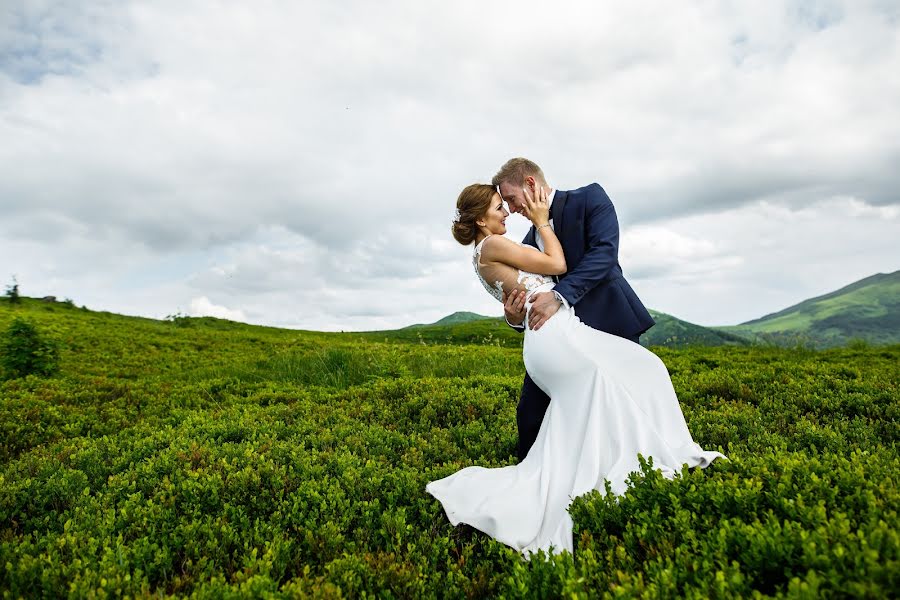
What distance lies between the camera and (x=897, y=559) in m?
3.22

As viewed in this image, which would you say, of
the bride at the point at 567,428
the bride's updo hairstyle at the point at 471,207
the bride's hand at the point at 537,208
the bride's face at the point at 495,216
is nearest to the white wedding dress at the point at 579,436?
the bride at the point at 567,428

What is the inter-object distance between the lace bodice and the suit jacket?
24 cm

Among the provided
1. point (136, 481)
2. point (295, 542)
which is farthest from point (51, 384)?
point (295, 542)

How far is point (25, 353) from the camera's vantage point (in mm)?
15594

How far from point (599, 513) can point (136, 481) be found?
19.8 ft

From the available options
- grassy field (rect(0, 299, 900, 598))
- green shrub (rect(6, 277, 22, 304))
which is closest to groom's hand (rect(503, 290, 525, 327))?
grassy field (rect(0, 299, 900, 598))

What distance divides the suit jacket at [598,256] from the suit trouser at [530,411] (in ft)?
1.37

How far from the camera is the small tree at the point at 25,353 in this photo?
50.5 ft

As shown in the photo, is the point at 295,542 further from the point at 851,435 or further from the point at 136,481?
the point at 851,435

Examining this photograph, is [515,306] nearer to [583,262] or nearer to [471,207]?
[583,262]

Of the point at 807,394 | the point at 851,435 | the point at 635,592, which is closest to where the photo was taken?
the point at 635,592

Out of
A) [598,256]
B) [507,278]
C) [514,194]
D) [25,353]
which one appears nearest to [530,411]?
[507,278]

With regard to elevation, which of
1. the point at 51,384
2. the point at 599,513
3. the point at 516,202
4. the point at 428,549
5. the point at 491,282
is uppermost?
the point at 516,202

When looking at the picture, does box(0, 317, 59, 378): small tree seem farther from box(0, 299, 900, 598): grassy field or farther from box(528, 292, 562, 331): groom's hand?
box(528, 292, 562, 331): groom's hand
